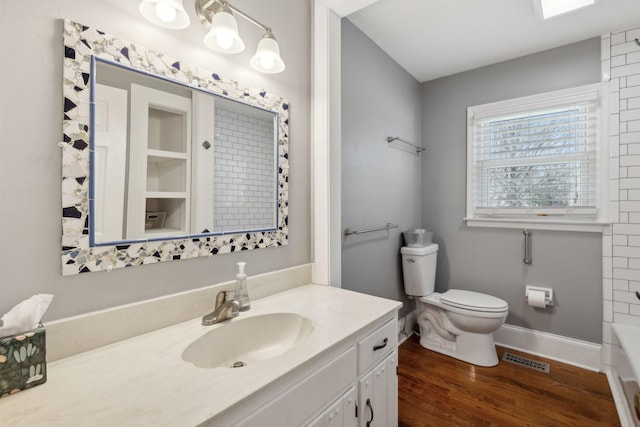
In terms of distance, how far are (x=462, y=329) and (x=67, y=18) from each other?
2.69m

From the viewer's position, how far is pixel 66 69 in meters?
0.83

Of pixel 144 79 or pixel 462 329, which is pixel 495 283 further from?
pixel 144 79

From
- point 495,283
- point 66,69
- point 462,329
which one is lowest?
point 462,329

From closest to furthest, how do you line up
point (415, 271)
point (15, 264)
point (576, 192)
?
point (15, 264)
point (576, 192)
point (415, 271)

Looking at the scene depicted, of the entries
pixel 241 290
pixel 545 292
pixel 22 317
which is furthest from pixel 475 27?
pixel 22 317

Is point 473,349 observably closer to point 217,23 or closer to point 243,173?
point 243,173

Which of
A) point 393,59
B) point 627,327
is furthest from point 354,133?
point 627,327

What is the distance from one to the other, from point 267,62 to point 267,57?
0.08 ft

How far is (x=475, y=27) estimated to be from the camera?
202 cm

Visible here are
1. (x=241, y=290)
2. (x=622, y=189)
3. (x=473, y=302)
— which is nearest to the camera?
(x=241, y=290)

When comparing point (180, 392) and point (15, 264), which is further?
point (15, 264)

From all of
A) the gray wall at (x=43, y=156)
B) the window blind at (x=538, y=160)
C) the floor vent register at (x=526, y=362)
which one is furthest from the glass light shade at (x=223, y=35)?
the floor vent register at (x=526, y=362)

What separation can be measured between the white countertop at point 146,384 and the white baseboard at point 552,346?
209cm

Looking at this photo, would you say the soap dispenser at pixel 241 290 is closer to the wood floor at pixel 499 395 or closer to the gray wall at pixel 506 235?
the wood floor at pixel 499 395
